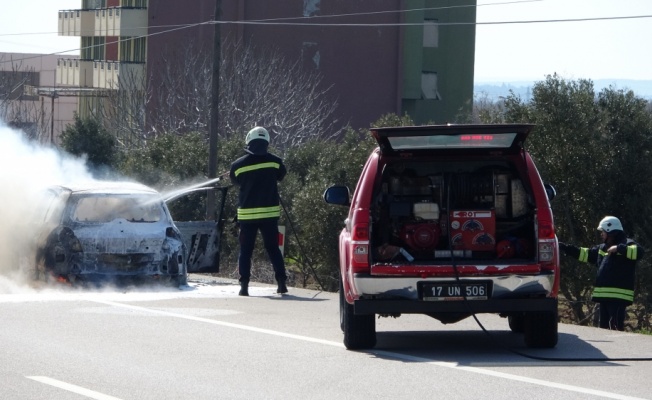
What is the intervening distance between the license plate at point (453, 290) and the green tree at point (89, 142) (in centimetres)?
3464

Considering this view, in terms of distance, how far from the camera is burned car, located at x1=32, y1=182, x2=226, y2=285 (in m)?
16.3

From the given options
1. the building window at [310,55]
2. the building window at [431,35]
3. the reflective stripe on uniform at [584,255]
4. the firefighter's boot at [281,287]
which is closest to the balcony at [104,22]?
the building window at [310,55]

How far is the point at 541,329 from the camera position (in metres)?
11.4

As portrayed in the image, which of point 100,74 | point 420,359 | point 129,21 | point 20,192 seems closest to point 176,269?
point 20,192

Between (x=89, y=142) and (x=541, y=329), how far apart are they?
117 feet

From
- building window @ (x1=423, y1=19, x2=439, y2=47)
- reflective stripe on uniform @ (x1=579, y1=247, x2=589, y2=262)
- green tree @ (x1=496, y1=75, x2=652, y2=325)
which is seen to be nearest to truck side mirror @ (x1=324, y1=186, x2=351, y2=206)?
reflective stripe on uniform @ (x1=579, y1=247, x2=589, y2=262)

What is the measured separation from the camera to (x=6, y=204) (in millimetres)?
19094

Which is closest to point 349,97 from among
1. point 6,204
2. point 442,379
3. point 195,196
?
point 195,196

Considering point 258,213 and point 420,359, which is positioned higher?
point 258,213

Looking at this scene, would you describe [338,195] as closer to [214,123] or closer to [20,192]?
[20,192]

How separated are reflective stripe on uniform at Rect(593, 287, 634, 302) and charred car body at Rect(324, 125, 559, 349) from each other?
10.6 feet

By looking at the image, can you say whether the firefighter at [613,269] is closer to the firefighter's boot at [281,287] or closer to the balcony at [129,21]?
the firefighter's boot at [281,287]

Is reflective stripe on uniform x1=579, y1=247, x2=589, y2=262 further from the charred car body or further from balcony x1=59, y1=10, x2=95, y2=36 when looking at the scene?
balcony x1=59, y1=10, x2=95, y2=36

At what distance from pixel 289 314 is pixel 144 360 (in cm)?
382
